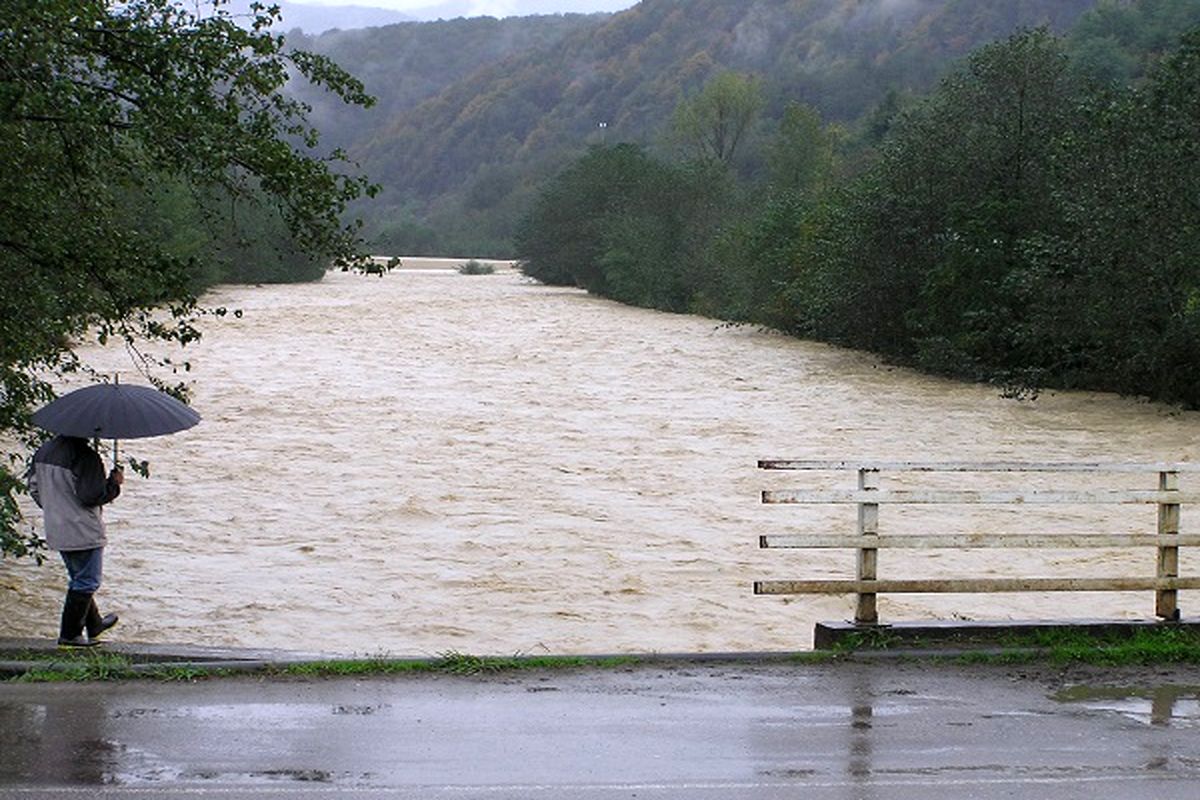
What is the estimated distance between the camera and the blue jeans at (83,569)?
10141 millimetres

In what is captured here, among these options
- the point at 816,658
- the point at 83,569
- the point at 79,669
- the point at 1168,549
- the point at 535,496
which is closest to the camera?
the point at 79,669

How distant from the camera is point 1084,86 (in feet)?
116

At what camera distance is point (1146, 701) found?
8469 millimetres

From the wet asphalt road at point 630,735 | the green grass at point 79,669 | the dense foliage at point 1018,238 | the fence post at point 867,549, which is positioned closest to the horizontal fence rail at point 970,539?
the fence post at point 867,549

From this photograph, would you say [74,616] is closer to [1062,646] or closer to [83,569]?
[83,569]

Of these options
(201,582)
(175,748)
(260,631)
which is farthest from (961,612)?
(175,748)

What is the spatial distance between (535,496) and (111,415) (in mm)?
12307

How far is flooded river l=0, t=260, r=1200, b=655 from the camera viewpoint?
47.9 feet

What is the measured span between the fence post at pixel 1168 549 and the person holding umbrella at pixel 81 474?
622 centimetres

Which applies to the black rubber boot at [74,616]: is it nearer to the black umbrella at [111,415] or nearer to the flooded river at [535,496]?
the black umbrella at [111,415]

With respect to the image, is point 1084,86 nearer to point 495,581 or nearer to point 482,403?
point 482,403

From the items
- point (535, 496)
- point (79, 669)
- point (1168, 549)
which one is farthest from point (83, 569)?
point (535, 496)

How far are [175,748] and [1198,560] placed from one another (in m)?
13.1

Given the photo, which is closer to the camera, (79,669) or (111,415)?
(79,669)
